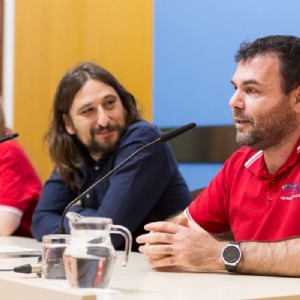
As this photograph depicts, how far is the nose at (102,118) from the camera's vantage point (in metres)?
2.99

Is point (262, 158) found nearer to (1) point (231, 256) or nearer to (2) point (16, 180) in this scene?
Answer: (1) point (231, 256)

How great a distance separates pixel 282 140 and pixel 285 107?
101 millimetres

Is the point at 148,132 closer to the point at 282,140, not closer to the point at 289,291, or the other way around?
the point at 282,140

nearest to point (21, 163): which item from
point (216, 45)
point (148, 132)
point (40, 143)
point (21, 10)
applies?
point (148, 132)

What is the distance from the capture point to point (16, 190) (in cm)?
326

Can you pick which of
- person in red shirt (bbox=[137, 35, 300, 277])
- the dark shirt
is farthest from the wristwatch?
the dark shirt

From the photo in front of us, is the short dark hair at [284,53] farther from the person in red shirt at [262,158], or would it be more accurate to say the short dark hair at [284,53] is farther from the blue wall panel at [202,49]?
the blue wall panel at [202,49]

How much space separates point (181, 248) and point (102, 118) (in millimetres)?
1230

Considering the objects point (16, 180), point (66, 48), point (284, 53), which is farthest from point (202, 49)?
point (284, 53)

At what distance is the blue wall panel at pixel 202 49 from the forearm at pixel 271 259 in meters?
1.46

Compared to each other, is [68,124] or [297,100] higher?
[297,100]

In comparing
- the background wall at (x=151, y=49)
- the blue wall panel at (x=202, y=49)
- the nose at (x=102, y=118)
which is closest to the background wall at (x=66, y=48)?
the background wall at (x=151, y=49)

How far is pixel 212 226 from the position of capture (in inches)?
94.6

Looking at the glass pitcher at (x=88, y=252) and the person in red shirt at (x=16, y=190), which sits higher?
the glass pitcher at (x=88, y=252)
